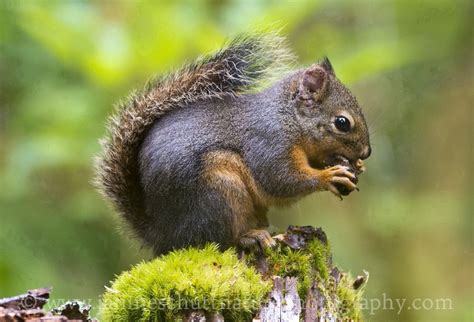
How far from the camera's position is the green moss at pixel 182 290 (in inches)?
86.4

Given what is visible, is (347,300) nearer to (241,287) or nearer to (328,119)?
(241,287)

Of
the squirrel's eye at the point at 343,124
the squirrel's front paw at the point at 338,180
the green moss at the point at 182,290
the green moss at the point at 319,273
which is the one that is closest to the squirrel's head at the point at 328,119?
the squirrel's eye at the point at 343,124

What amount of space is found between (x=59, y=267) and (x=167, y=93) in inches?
58.3

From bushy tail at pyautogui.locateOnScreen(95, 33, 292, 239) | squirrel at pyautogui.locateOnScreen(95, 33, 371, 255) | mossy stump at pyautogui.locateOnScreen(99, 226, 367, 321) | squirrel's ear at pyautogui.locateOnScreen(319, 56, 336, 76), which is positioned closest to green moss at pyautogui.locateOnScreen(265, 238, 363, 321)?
mossy stump at pyautogui.locateOnScreen(99, 226, 367, 321)

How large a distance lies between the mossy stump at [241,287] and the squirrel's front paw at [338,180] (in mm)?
217

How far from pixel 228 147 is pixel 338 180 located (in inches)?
17.1

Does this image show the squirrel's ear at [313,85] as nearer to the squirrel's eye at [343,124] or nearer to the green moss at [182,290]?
the squirrel's eye at [343,124]

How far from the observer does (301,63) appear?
3748mm

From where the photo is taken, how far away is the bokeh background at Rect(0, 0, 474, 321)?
10.6ft

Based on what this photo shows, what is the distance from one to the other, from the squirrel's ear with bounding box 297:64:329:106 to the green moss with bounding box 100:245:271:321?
87cm

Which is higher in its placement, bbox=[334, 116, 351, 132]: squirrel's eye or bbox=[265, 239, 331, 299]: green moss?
bbox=[334, 116, 351, 132]: squirrel's eye

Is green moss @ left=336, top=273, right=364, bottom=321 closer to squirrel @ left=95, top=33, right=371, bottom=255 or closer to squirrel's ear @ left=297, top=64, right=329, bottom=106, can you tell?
squirrel @ left=95, top=33, right=371, bottom=255

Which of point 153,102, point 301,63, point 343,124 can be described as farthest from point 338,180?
point 301,63

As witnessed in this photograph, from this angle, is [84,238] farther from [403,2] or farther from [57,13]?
[403,2]
